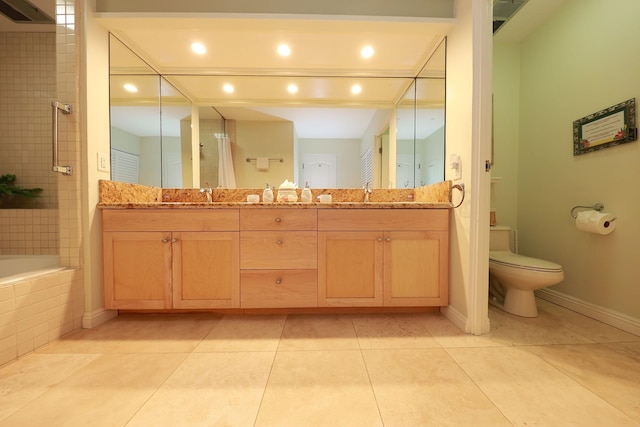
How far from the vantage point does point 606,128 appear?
171 cm

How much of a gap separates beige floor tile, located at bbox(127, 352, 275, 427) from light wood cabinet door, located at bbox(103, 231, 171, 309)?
0.62 m

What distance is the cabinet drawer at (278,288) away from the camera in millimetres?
1688

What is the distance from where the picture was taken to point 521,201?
2.41 meters

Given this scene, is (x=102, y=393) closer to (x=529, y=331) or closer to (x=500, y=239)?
(x=529, y=331)

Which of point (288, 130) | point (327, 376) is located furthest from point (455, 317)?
point (288, 130)

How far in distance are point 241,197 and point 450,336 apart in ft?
6.17

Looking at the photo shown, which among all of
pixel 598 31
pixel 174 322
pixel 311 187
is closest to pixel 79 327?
pixel 174 322

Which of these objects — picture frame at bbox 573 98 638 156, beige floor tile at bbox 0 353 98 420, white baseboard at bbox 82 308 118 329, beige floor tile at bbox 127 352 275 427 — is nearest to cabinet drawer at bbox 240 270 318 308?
beige floor tile at bbox 127 352 275 427

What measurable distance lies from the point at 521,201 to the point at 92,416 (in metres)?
3.22

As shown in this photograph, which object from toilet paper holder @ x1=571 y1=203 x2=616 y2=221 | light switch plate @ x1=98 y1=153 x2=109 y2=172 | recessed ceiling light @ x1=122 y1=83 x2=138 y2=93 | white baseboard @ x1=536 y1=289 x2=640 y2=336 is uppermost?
recessed ceiling light @ x1=122 y1=83 x2=138 y2=93

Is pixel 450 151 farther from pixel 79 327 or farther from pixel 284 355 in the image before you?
pixel 79 327

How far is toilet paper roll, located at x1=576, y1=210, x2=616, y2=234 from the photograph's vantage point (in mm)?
1660

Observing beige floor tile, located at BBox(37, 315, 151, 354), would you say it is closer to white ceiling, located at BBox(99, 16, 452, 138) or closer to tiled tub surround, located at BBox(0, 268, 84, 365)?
tiled tub surround, located at BBox(0, 268, 84, 365)

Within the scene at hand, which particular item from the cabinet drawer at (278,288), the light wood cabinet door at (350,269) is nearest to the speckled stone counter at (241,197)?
the light wood cabinet door at (350,269)
